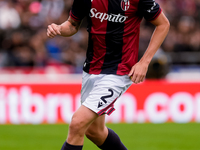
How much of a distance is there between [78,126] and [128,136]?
11.3 ft

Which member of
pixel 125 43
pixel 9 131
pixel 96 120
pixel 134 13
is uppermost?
pixel 134 13

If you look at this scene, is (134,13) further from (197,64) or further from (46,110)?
(197,64)

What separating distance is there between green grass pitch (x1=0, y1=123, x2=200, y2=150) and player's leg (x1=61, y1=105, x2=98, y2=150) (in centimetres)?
228

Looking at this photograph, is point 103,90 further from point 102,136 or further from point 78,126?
point 102,136

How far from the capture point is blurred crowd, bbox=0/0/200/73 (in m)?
10.6

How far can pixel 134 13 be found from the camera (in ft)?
12.8

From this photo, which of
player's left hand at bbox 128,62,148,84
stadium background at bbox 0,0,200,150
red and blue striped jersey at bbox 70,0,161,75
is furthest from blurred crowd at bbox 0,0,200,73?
player's left hand at bbox 128,62,148,84

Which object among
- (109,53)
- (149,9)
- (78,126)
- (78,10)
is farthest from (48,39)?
(78,126)

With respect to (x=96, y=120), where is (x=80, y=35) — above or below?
below

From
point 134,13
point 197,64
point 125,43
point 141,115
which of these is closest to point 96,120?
point 125,43

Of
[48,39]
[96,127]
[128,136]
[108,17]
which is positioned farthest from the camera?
[48,39]

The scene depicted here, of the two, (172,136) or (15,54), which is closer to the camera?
(172,136)

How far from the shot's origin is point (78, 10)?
4.14 m

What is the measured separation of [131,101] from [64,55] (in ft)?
10.2
